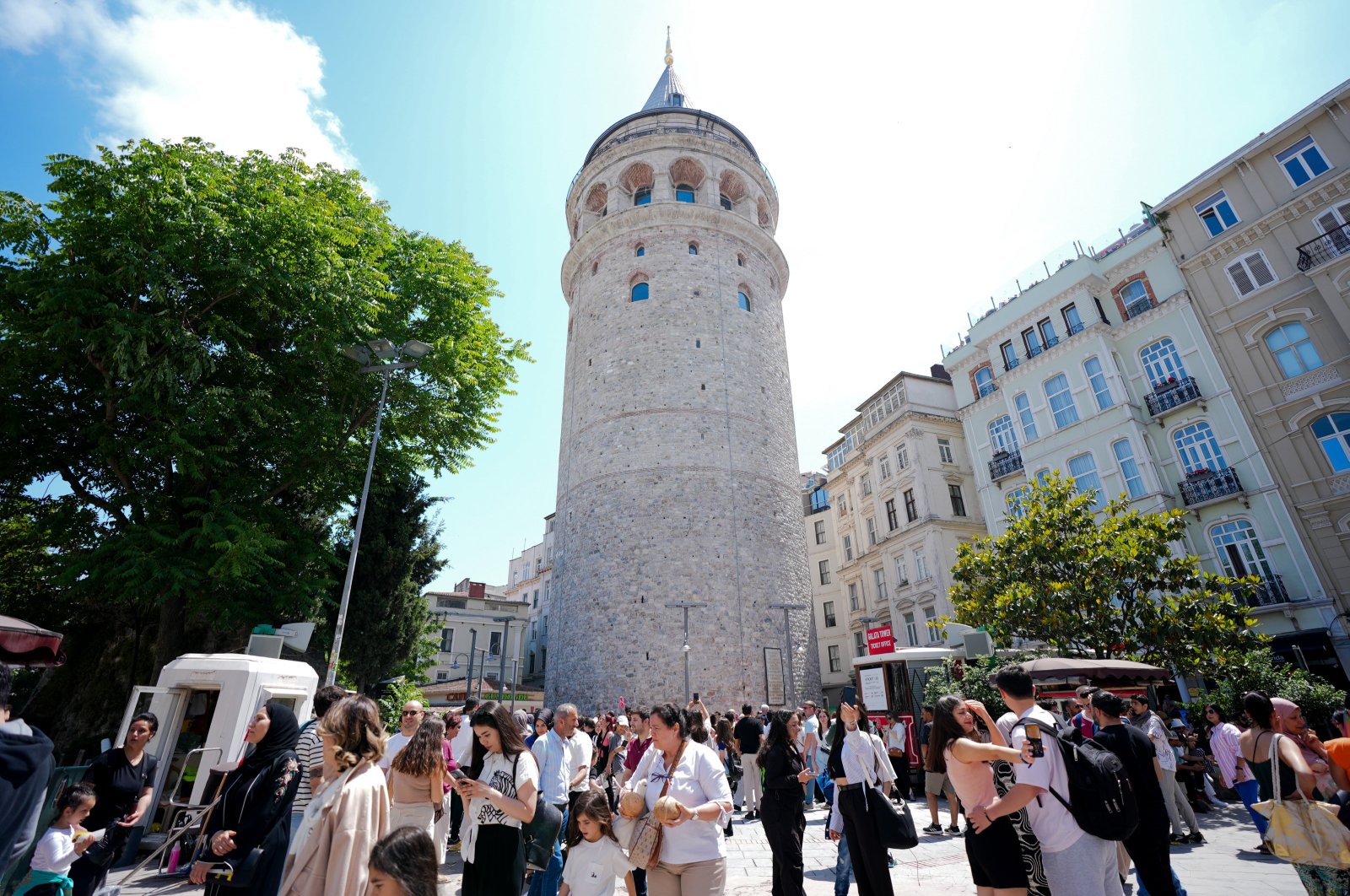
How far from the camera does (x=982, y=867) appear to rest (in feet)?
12.2

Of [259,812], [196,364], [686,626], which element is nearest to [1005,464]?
[686,626]

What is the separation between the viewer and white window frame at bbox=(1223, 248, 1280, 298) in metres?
17.5

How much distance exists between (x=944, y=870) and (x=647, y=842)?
4634 millimetres

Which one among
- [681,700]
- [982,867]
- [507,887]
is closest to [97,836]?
[507,887]

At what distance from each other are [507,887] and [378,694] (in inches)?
422

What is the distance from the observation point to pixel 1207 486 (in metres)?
17.5

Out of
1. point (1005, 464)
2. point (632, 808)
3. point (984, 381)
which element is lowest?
point (632, 808)

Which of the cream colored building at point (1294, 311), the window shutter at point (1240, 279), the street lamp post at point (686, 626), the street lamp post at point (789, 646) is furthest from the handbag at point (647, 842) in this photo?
the window shutter at point (1240, 279)

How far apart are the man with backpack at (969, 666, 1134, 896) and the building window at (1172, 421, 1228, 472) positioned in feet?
62.0

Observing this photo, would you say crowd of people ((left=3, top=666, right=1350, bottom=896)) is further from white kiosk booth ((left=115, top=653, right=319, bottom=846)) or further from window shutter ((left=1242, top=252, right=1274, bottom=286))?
window shutter ((left=1242, top=252, right=1274, bottom=286))

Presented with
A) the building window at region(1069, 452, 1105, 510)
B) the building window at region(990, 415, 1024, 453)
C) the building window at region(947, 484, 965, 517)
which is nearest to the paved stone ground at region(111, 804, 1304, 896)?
the building window at region(1069, 452, 1105, 510)

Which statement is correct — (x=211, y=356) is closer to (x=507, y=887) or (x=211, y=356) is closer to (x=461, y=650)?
(x=507, y=887)

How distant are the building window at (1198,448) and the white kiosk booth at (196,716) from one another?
72.5 ft

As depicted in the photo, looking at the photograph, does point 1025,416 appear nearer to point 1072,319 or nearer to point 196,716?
point 1072,319
